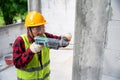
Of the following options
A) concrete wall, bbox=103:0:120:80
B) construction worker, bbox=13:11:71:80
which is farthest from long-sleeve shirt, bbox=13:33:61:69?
concrete wall, bbox=103:0:120:80

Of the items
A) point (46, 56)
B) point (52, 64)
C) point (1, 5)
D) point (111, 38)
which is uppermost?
point (1, 5)

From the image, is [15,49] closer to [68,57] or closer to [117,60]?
[117,60]

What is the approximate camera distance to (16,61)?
2.19 meters

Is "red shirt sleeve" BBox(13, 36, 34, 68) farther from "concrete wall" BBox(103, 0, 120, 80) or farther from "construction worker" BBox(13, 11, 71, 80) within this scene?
"concrete wall" BBox(103, 0, 120, 80)

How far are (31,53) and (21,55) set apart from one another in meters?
0.16

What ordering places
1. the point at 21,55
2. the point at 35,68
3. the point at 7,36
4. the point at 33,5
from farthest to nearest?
the point at 7,36 → the point at 33,5 → the point at 35,68 → the point at 21,55

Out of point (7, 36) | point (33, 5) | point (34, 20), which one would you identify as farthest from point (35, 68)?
point (7, 36)

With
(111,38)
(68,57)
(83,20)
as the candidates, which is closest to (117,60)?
(111,38)

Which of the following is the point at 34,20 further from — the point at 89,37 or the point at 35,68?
the point at 89,37

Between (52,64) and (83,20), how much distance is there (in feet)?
12.7

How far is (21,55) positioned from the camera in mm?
2186

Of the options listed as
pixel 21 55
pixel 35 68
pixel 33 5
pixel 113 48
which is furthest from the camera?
pixel 33 5

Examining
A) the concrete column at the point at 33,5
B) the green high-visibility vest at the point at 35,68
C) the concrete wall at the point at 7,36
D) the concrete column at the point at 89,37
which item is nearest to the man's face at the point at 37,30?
the green high-visibility vest at the point at 35,68

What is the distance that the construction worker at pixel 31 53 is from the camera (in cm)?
213
